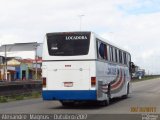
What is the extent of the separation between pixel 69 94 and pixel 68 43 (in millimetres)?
2191

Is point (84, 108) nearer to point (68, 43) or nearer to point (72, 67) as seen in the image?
point (72, 67)

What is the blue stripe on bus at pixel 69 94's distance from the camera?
20297 mm

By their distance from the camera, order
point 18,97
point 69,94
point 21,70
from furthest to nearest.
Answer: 1. point 21,70
2. point 18,97
3. point 69,94

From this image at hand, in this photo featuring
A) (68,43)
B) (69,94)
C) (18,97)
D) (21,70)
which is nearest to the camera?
(69,94)

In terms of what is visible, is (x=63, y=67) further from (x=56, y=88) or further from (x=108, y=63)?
(x=108, y=63)

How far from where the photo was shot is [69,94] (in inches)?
806

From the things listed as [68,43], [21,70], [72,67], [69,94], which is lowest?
[69,94]

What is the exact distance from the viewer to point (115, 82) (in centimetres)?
2530

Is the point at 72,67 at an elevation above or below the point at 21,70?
below

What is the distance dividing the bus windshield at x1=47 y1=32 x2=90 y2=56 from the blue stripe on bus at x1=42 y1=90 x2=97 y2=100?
5.31 ft

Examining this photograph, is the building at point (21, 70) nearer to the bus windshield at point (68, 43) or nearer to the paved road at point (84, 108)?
the paved road at point (84, 108)

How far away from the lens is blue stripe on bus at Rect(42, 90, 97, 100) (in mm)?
20297

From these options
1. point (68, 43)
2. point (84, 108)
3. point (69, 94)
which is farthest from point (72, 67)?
point (84, 108)

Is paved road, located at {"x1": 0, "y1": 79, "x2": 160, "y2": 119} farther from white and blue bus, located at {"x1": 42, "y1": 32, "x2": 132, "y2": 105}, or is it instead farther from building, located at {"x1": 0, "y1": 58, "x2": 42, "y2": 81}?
building, located at {"x1": 0, "y1": 58, "x2": 42, "y2": 81}
